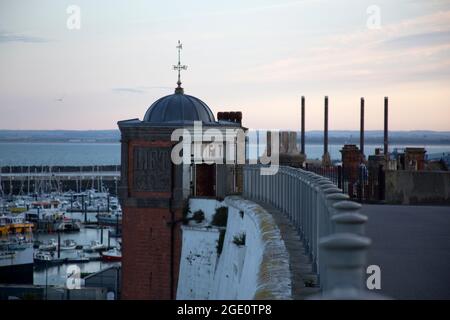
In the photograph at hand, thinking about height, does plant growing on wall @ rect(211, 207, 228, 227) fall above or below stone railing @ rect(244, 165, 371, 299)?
below

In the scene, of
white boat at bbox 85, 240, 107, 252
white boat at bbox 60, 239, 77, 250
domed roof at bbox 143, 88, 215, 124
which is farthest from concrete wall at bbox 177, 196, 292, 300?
white boat at bbox 60, 239, 77, 250

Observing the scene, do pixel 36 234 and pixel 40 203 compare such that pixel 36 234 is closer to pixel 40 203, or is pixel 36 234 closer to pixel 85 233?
pixel 85 233

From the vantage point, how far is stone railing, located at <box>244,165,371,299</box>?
13.1ft

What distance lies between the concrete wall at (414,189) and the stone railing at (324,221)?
12.8 ft

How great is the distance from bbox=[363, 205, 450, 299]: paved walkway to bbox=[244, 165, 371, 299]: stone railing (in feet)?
2.42

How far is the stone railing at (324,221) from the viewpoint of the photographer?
3.99m

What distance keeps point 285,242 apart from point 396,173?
12.9 meters

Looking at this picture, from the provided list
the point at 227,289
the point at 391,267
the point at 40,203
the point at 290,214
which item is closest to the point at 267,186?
the point at 227,289

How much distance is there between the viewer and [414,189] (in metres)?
23.4

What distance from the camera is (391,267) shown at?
32.5 ft

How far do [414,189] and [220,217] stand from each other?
5.06 metres

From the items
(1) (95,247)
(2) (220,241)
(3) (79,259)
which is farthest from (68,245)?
(2) (220,241)

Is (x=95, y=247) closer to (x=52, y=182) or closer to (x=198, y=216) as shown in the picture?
(x=198, y=216)

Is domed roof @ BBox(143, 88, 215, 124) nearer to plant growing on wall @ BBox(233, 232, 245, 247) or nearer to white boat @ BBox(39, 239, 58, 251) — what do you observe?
plant growing on wall @ BBox(233, 232, 245, 247)
